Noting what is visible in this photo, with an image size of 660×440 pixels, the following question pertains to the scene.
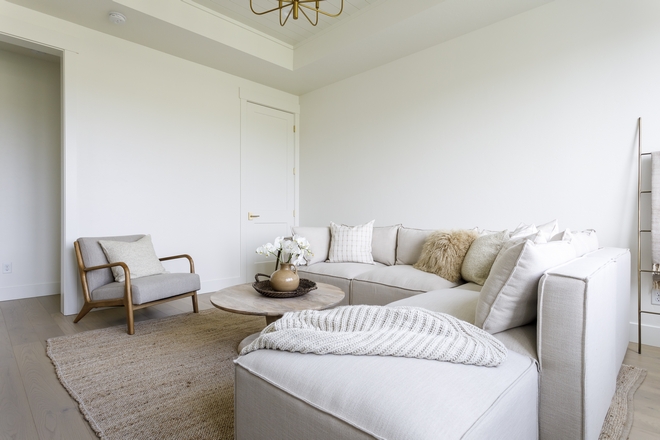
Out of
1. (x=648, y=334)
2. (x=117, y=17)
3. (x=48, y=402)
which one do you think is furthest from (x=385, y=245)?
(x=117, y=17)

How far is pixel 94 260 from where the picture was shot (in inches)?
119

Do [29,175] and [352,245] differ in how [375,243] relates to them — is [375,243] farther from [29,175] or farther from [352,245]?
[29,175]

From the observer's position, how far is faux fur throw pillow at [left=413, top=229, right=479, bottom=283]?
9.04 ft

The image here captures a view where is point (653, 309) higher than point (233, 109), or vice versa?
point (233, 109)

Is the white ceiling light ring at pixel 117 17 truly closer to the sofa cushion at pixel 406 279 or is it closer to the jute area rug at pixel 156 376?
the jute area rug at pixel 156 376

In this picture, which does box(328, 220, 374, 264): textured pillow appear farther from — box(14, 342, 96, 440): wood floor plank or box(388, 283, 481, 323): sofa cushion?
box(14, 342, 96, 440): wood floor plank

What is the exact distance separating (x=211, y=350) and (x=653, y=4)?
3.85 m

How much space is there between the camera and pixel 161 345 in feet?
8.16

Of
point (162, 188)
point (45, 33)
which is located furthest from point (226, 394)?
point (45, 33)

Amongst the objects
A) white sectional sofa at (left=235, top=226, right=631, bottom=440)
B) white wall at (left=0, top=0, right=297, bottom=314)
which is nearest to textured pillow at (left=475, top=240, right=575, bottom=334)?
white sectional sofa at (left=235, top=226, right=631, bottom=440)

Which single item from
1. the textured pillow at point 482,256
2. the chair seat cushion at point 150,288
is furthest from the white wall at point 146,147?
A: the textured pillow at point 482,256

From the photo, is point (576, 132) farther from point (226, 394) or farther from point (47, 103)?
point (47, 103)

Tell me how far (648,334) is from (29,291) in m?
5.63

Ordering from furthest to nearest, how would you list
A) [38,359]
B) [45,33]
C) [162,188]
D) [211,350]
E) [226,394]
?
[162,188] → [45,33] → [211,350] → [38,359] → [226,394]
